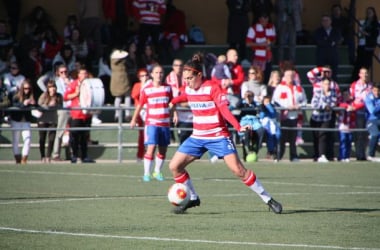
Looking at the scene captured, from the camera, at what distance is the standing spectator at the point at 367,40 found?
2859 cm

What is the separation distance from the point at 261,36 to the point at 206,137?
13.9 metres

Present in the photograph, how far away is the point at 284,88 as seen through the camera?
992 inches

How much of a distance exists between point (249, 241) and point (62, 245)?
1833mm

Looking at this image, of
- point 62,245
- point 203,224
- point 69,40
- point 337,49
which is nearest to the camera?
point 62,245

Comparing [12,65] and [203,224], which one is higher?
[12,65]

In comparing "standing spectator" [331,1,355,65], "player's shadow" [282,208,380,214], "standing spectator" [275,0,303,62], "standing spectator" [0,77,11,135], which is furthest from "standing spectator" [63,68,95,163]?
"player's shadow" [282,208,380,214]

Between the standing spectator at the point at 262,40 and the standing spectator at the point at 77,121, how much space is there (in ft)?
16.1

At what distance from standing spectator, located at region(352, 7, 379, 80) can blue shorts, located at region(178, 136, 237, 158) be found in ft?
50.5

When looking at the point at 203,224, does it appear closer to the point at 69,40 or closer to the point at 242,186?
the point at 242,186

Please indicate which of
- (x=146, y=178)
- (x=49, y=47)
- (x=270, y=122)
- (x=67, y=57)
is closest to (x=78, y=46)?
(x=67, y=57)

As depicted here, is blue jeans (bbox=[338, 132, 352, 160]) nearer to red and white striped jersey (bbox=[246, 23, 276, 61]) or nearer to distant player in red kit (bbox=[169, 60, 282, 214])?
red and white striped jersey (bbox=[246, 23, 276, 61])

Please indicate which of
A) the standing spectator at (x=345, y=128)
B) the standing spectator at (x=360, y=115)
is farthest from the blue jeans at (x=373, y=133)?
the standing spectator at (x=345, y=128)

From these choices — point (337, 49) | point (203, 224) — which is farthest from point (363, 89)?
point (203, 224)

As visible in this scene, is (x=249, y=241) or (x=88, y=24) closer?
(x=249, y=241)
